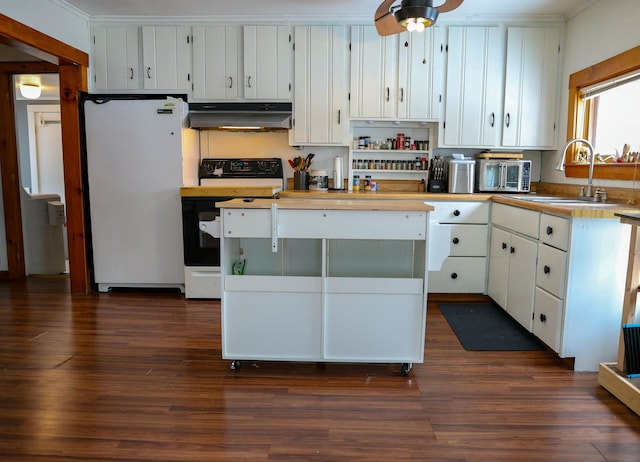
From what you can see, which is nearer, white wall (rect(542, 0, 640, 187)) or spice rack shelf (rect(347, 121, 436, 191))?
white wall (rect(542, 0, 640, 187))

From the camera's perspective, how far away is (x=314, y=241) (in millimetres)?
2506

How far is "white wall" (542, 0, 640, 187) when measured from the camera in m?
3.08

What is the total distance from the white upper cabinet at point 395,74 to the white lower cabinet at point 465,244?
914 mm

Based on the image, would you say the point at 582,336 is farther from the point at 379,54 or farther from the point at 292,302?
the point at 379,54

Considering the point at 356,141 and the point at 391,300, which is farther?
the point at 356,141

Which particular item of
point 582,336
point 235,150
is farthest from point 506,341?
point 235,150

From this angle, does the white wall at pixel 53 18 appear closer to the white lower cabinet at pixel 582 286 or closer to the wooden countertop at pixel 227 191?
the wooden countertop at pixel 227 191

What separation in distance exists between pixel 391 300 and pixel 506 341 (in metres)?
1.10

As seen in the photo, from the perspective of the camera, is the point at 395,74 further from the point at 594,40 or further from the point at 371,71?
the point at 594,40

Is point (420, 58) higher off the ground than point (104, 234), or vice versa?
point (420, 58)

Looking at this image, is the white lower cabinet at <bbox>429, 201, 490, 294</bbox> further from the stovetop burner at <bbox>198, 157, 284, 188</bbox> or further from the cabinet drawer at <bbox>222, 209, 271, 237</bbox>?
the cabinet drawer at <bbox>222, 209, 271, 237</bbox>

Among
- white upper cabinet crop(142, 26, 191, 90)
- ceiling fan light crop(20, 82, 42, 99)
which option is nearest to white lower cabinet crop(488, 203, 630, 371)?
white upper cabinet crop(142, 26, 191, 90)

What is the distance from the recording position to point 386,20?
9.60ft

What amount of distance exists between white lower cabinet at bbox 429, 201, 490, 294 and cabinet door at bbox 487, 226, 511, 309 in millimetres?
80
